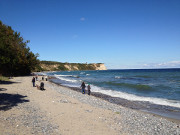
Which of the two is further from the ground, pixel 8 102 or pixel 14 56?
pixel 14 56

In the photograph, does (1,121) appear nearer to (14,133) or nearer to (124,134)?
(14,133)

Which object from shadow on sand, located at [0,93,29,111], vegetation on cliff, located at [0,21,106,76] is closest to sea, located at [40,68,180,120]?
shadow on sand, located at [0,93,29,111]

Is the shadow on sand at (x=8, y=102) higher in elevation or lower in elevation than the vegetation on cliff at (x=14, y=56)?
lower

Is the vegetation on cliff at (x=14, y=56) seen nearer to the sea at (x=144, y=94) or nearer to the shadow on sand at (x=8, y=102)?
the shadow on sand at (x=8, y=102)

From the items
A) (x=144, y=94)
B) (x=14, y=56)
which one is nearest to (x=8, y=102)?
(x=14, y=56)

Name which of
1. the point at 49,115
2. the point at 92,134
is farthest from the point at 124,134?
the point at 49,115

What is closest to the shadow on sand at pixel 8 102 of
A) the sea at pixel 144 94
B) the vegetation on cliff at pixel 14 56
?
the vegetation on cliff at pixel 14 56

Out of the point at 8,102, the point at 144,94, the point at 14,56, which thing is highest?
the point at 14,56

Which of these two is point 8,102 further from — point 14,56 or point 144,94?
point 144,94

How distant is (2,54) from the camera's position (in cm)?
1267

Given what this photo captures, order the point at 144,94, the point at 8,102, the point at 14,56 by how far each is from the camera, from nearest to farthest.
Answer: the point at 8,102, the point at 14,56, the point at 144,94

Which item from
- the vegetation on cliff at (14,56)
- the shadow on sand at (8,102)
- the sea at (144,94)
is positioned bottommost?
the sea at (144,94)

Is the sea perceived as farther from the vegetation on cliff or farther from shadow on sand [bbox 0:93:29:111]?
the vegetation on cliff

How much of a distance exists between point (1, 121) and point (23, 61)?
4254cm
